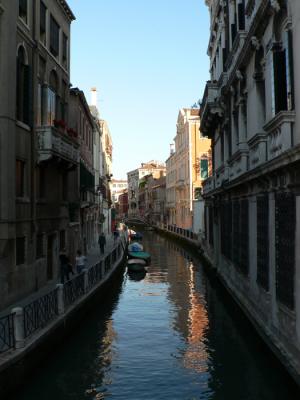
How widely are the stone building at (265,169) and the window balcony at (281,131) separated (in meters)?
0.02

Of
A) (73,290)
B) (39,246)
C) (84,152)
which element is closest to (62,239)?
(39,246)

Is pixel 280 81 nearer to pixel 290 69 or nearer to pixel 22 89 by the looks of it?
pixel 290 69

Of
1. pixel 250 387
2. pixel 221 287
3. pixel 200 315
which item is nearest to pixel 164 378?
pixel 250 387

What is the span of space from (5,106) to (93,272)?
6.97 m

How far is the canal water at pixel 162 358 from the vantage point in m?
8.99

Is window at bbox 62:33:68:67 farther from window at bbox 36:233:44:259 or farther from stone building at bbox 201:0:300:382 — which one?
window at bbox 36:233:44:259

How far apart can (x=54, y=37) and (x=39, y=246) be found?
7.88m

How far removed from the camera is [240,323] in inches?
558

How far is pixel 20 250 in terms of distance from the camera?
14.5 meters

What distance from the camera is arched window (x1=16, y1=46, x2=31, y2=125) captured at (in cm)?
1451

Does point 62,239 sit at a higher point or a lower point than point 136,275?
higher

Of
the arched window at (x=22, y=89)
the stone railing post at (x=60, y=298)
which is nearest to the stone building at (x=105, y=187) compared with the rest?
the arched window at (x=22, y=89)

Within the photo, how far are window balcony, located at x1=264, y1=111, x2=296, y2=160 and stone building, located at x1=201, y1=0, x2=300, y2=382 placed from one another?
2 centimetres

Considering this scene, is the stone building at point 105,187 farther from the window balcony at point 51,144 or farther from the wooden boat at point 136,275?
the window balcony at point 51,144
